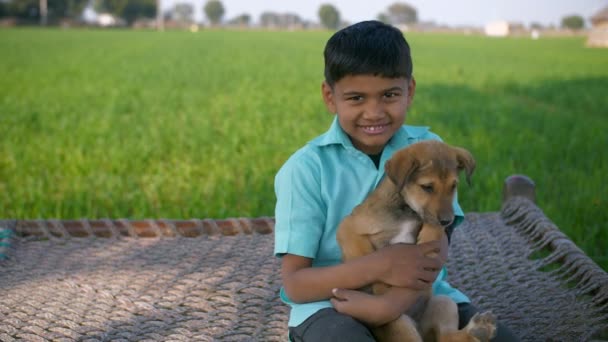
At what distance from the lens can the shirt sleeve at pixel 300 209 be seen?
7.63 ft

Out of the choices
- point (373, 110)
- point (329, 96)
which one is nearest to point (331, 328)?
point (373, 110)

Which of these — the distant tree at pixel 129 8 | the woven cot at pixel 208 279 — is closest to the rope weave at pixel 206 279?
the woven cot at pixel 208 279

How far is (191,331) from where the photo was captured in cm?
276

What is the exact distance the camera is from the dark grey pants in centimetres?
210

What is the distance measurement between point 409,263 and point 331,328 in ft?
1.09

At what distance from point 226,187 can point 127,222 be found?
189cm

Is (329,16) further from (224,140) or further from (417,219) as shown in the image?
(417,219)

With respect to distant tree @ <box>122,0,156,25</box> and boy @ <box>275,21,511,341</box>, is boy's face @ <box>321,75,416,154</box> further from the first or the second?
distant tree @ <box>122,0,156,25</box>

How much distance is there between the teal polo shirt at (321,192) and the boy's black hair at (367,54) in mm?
238

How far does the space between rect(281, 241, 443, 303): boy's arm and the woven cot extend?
1.98 ft

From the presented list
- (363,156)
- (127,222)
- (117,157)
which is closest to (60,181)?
(117,157)

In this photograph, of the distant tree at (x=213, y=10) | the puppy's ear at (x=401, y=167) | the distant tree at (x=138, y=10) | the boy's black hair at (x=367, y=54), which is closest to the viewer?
the puppy's ear at (x=401, y=167)

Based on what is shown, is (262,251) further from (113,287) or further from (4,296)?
(4,296)

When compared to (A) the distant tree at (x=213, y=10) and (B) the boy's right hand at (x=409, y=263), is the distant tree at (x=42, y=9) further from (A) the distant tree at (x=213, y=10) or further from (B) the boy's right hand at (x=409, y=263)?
(B) the boy's right hand at (x=409, y=263)
